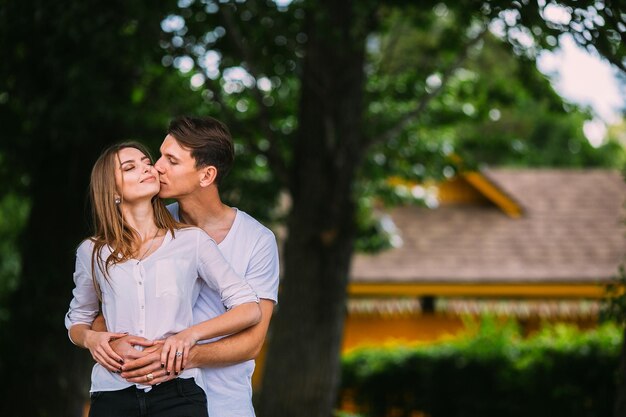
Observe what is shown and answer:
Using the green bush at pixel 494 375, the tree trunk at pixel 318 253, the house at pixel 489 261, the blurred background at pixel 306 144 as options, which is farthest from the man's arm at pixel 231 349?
the house at pixel 489 261

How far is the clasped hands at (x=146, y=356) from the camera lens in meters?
3.62

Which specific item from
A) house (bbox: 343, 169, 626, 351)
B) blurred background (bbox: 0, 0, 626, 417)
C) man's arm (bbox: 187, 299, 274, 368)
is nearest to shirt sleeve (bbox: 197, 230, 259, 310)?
man's arm (bbox: 187, 299, 274, 368)

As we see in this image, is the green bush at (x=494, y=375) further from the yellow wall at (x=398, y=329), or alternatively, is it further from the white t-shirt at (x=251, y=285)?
the white t-shirt at (x=251, y=285)

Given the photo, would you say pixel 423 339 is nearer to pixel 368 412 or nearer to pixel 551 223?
pixel 551 223

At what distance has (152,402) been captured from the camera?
3701 millimetres

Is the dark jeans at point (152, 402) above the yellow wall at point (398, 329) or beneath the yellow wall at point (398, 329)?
above

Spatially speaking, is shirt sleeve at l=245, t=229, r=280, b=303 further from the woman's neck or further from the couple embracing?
the woman's neck

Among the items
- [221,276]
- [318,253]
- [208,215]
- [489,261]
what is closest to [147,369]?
[221,276]

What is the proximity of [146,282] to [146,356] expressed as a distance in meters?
0.28

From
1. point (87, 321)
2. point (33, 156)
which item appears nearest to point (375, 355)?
point (33, 156)

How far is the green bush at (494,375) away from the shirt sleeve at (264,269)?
7.29 metres

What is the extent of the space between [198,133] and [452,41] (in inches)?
370

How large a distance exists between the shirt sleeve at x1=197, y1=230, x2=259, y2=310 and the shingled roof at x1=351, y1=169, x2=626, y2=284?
1512 centimetres

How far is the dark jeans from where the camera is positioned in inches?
146
